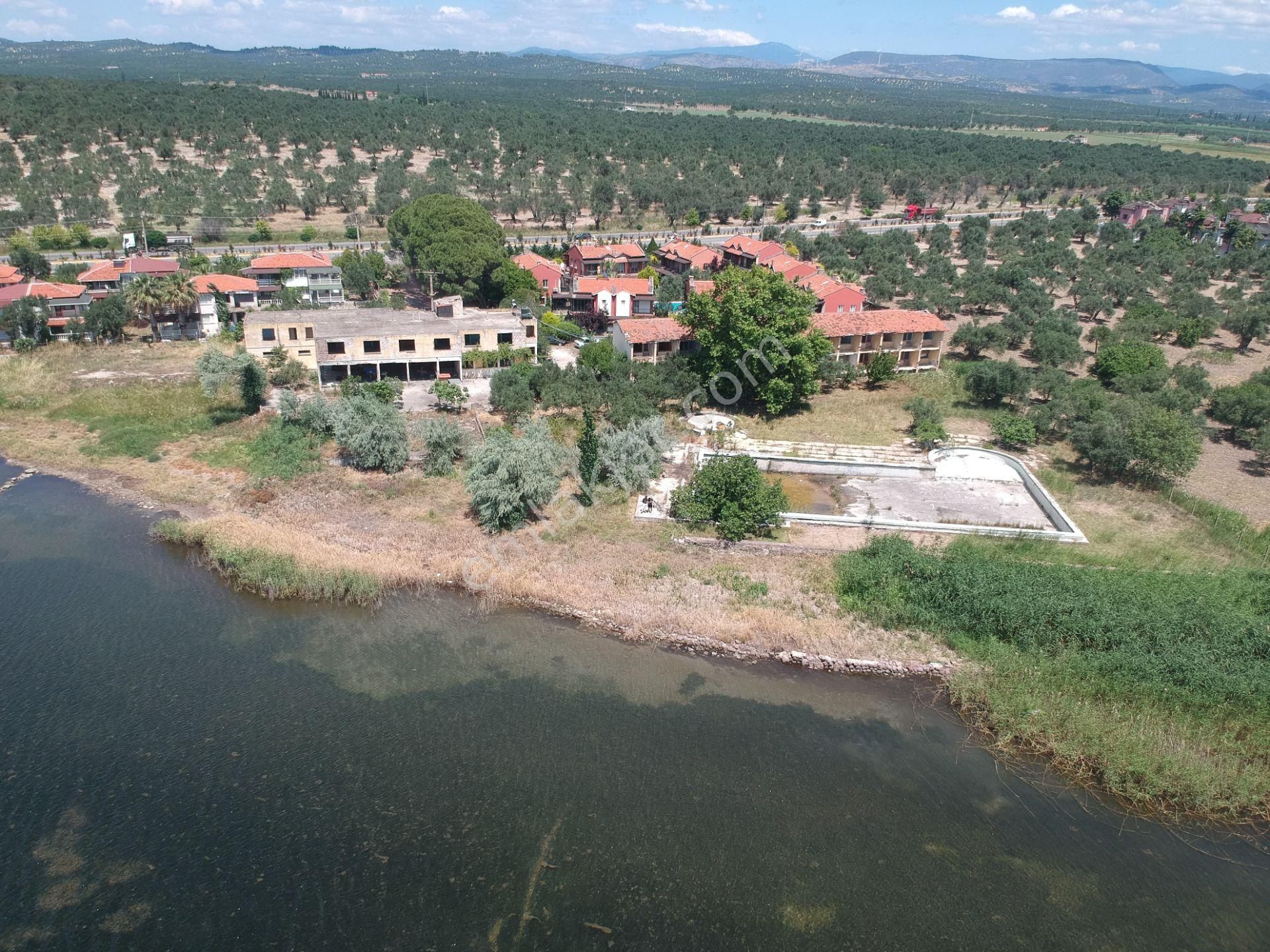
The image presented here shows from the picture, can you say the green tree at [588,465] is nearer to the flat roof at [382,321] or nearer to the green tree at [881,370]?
the flat roof at [382,321]

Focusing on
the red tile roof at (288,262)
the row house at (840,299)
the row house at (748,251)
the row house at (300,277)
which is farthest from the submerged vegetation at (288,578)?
the row house at (748,251)

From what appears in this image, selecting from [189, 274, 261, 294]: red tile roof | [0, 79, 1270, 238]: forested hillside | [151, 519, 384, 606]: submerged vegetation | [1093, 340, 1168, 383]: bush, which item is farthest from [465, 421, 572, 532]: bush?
[0, 79, 1270, 238]: forested hillside

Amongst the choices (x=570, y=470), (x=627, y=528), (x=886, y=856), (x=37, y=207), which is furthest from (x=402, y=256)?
(x=886, y=856)

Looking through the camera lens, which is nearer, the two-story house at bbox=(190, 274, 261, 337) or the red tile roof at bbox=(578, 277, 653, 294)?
the two-story house at bbox=(190, 274, 261, 337)

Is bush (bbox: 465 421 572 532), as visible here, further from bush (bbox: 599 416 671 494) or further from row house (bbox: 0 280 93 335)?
row house (bbox: 0 280 93 335)

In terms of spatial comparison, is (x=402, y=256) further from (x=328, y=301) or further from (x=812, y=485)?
(x=812, y=485)
